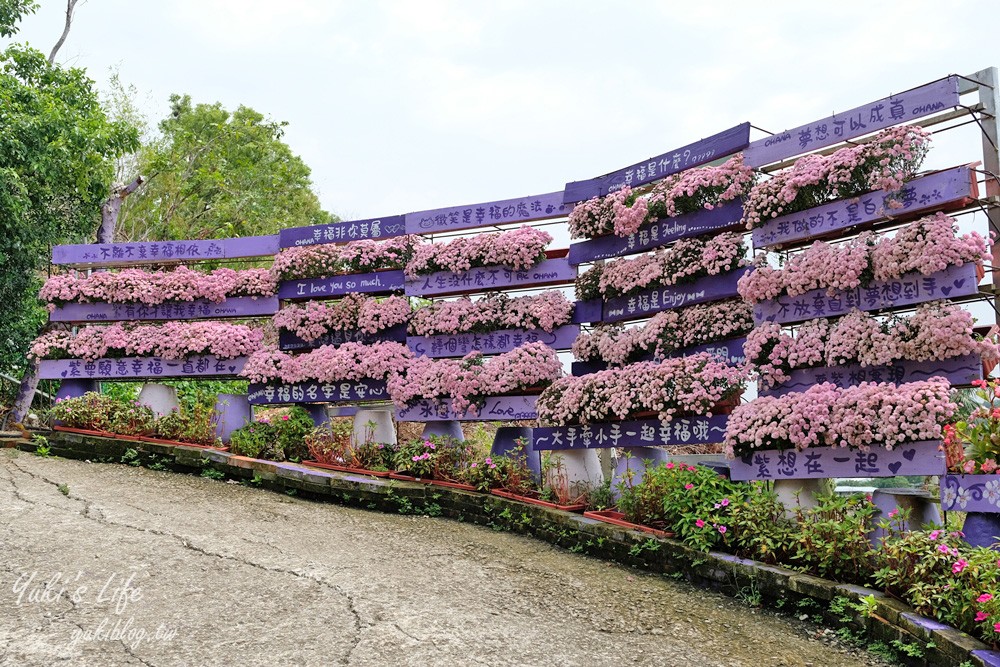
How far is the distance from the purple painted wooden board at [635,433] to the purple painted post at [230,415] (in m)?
5.35

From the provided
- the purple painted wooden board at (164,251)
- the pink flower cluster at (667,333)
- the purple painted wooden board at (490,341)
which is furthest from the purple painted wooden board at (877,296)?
the purple painted wooden board at (164,251)

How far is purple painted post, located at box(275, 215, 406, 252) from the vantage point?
11.8 meters

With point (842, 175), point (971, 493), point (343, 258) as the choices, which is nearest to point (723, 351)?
point (842, 175)

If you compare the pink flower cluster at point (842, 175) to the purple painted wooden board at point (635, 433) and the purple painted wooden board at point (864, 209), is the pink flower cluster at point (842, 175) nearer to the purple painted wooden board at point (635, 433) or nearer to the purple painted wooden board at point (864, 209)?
the purple painted wooden board at point (864, 209)

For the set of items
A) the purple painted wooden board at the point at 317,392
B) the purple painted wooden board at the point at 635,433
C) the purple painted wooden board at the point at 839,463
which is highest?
the purple painted wooden board at the point at 317,392

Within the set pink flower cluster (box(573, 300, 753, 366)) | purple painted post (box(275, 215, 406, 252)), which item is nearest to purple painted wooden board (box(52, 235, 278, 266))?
purple painted post (box(275, 215, 406, 252))

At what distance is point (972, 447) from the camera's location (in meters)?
5.80

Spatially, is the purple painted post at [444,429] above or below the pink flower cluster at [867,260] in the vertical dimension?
below

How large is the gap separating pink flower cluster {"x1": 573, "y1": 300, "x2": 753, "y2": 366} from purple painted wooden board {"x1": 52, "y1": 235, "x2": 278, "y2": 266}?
5864 millimetres

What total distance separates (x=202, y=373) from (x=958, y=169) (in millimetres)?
10492

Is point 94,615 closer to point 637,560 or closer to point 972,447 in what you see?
point 637,560

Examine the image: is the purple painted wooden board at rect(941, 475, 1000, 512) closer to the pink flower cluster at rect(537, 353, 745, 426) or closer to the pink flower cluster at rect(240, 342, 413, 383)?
the pink flower cluster at rect(537, 353, 745, 426)

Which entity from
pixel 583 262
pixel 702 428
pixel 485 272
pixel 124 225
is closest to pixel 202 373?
pixel 485 272

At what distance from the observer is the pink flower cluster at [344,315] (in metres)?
11.4
